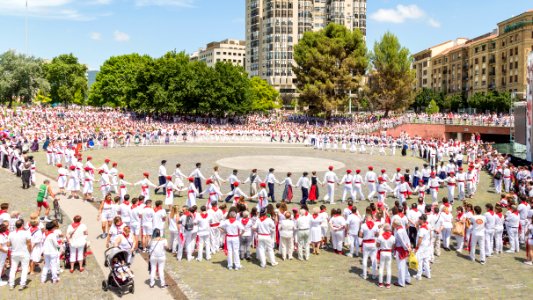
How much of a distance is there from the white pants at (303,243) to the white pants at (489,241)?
5.89 m

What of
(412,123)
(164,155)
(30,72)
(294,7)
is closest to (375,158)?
(164,155)

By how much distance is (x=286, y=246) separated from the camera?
1413cm

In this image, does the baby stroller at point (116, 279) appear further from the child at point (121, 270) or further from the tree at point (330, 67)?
the tree at point (330, 67)

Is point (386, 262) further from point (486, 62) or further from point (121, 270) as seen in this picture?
point (486, 62)

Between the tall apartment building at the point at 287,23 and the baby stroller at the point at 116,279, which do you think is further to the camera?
the tall apartment building at the point at 287,23

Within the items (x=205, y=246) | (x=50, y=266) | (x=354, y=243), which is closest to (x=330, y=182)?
(x=354, y=243)

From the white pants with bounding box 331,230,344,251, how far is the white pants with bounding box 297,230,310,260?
122cm

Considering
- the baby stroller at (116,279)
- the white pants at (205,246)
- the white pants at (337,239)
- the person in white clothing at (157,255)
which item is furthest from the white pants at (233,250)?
the white pants at (337,239)

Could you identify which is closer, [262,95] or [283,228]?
[283,228]

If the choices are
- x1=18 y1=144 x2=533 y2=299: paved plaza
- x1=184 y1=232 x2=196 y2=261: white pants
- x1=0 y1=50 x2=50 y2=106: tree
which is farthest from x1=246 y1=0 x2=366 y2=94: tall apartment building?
x1=184 y1=232 x2=196 y2=261: white pants

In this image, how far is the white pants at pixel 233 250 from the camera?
42.4 ft

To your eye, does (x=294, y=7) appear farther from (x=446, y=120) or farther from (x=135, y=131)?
(x=135, y=131)

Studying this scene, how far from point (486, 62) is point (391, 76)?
34893 millimetres

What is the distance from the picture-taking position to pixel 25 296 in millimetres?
11062
